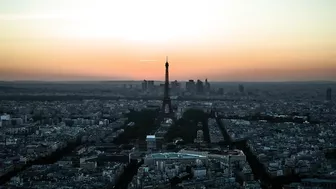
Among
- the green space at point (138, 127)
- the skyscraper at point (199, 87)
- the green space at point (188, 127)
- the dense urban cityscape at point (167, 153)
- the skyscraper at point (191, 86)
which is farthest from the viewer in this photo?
the skyscraper at point (191, 86)

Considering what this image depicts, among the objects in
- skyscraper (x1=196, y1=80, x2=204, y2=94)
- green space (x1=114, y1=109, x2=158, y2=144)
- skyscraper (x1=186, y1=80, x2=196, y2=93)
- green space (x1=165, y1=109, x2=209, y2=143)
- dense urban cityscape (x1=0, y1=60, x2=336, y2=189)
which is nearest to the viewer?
dense urban cityscape (x1=0, y1=60, x2=336, y2=189)

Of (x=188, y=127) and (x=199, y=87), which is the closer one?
(x=188, y=127)

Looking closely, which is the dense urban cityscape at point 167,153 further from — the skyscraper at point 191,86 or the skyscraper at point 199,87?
the skyscraper at point 191,86

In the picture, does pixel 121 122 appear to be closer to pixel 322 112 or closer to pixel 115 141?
pixel 115 141

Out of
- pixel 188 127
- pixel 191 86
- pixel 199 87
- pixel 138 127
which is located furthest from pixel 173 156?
pixel 191 86

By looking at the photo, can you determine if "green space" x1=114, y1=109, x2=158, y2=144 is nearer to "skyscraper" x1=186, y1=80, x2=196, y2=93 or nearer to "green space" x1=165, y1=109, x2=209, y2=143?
"green space" x1=165, y1=109, x2=209, y2=143

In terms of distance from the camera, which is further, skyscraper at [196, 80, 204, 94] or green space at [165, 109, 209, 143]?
skyscraper at [196, 80, 204, 94]

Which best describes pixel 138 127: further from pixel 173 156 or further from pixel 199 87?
pixel 199 87

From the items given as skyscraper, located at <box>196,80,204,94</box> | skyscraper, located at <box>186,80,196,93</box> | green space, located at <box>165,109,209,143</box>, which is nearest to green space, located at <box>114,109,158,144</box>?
green space, located at <box>165,109,209,143</box>

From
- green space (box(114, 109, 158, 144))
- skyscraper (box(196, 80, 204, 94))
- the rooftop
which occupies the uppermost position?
skyscraper (box(196, 80, 204, 94))

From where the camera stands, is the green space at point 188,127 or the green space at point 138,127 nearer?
the green space at point 138,127

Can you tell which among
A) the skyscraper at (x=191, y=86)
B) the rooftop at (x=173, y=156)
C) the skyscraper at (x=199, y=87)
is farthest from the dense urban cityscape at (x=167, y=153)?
the skyscraper at (x=191, y=86)
